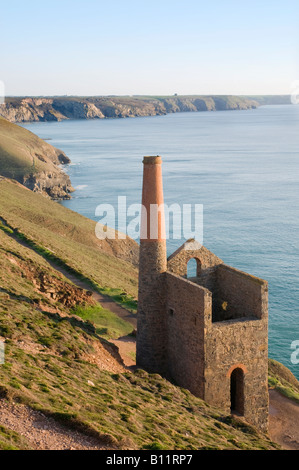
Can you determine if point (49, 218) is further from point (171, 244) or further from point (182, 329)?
point (182, 329)

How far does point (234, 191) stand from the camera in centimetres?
9044

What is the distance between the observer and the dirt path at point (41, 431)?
1348 centimetres

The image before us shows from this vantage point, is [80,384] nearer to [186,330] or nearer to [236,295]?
[186,330]

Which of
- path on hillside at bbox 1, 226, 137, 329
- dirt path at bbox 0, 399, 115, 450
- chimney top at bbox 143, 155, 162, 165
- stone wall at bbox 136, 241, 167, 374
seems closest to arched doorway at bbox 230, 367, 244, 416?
stone wall at bbox 136, 241, 167, 374

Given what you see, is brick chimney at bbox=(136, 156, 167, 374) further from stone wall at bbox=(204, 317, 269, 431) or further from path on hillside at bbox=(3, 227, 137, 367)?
stone wall at bbox=(204, 317, 269, 431)

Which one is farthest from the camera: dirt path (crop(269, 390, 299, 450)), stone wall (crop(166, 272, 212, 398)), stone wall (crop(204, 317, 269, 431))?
dirt path (crop(269, 390, 299, 450))

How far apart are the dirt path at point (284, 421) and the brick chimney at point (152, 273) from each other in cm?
554

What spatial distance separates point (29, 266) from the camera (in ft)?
108

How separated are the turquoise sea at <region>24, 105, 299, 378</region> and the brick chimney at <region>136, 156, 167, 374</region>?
15.5m

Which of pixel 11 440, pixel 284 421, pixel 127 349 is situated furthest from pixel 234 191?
pixel 11 440

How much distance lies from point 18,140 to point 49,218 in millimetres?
57757

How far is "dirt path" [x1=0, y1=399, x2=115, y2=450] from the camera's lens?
13476mm
